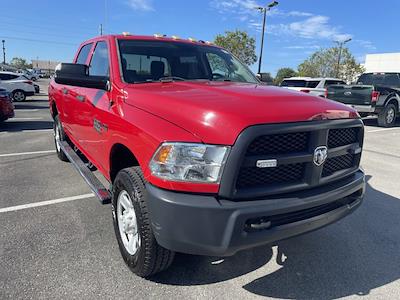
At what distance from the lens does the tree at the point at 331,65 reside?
2109 inches

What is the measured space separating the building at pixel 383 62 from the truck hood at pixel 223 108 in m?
66.5

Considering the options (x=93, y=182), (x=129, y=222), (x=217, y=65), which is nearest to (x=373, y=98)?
(x=217, y=65)

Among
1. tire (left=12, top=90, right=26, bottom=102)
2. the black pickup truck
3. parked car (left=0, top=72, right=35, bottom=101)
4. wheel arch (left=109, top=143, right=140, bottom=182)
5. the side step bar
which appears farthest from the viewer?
tire (left=12, top=90, right=26, bottom=102)

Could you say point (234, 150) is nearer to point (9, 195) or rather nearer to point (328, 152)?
point (328, 152)

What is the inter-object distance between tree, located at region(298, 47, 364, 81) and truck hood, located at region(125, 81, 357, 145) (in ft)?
177

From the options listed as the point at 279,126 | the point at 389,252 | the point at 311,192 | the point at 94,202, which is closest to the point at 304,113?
the point at 279,126

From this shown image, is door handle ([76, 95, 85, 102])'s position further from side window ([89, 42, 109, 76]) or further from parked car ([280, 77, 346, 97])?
parked car ([280, 77, 346, 97])

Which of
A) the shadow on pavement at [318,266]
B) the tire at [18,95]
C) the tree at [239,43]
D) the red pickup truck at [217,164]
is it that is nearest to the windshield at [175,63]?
the red pickup truck at [217,164]

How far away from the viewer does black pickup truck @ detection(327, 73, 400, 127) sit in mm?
11859

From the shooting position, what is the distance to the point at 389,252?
3328 millimetres

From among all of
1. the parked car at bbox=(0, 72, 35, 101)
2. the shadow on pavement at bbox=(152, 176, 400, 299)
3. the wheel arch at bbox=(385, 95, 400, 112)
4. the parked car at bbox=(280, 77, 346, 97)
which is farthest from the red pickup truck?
the parked car at bbox=(0, 72, 35, 101)

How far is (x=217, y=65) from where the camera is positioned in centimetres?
406

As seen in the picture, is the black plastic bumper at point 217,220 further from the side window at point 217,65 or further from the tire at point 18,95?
the tire at point 18,95

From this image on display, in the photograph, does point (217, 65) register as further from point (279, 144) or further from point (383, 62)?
point (383, 62)
